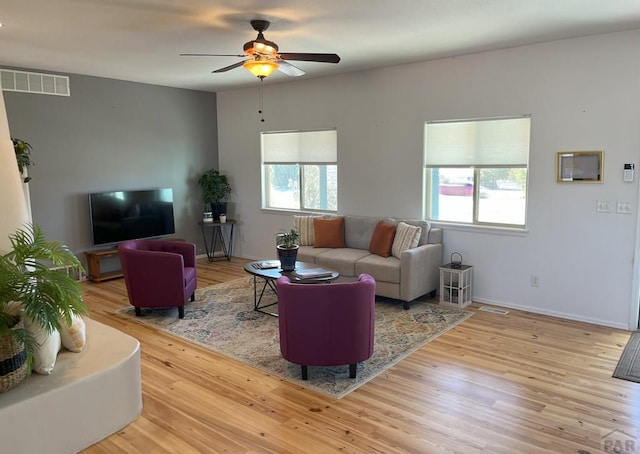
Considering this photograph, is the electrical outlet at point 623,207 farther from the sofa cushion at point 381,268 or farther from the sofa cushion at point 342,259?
the sofa cushion at point 342,259

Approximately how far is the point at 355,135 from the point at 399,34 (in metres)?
2.07

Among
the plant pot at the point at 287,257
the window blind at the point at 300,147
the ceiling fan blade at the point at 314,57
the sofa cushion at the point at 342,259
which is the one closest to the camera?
the ceiling fan blade at the point at 314,57

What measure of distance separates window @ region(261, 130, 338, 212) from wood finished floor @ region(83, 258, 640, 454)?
3.26 metres

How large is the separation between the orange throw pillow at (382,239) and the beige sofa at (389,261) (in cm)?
7

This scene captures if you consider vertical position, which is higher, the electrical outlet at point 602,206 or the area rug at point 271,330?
the electrical outlet at point 602,206

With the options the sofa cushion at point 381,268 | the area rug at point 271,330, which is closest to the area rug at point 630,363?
the area rug at point 271,330

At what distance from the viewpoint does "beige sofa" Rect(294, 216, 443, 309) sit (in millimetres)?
5176

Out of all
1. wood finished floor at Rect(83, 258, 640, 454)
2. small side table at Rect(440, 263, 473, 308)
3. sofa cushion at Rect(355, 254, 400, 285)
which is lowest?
wood finished floor at Rect(83, 258, 640, 454)

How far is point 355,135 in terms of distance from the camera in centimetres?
639

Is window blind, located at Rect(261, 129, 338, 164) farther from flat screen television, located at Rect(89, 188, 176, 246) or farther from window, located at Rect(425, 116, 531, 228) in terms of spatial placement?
flat screen television, located at Rect(89, 188, 176, 246)

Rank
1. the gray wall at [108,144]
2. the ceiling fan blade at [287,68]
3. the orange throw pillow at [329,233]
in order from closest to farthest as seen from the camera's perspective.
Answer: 1. the ceiling fan blade at [287,68]
2. the gray wall at [108,144]
3. the orange throw pillow at [329,233]

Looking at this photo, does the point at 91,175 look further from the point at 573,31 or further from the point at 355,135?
the point at 573,31

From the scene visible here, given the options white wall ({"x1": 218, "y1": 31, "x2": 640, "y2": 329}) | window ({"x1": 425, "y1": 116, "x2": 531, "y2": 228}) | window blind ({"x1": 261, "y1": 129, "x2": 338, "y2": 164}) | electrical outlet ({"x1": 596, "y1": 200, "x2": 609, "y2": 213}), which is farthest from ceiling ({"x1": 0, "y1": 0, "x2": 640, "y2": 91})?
electrical outlet ({"x1": 596, "y1": 200, "x2": 609, "y2": 213})

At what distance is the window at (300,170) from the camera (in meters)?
6.85
